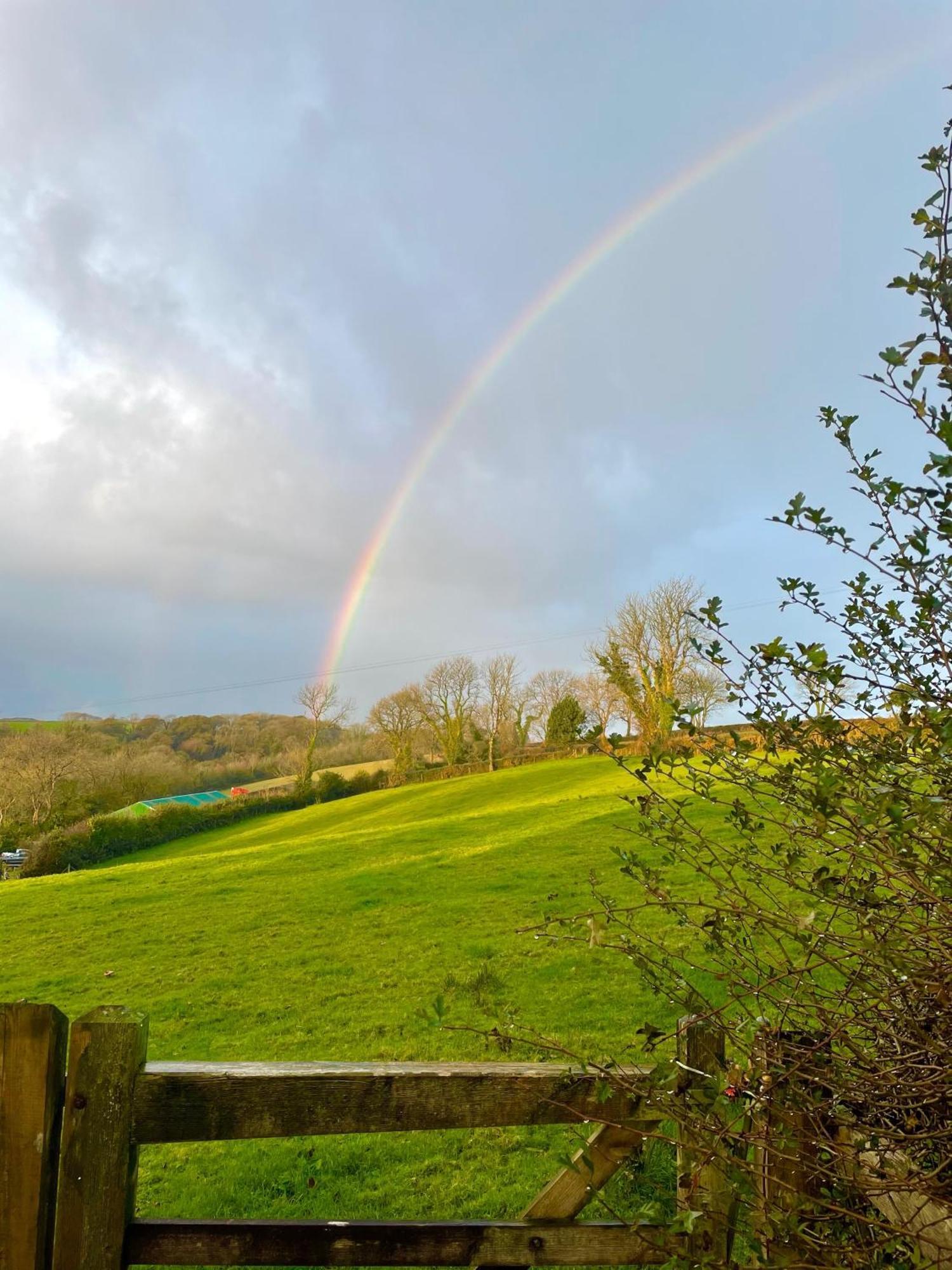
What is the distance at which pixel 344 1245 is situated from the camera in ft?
7.93

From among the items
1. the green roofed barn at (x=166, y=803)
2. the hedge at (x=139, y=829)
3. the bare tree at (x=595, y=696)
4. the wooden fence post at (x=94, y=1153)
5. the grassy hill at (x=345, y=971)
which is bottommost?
the hedge at (x=139, y=829)

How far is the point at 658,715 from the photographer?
269 centimetres

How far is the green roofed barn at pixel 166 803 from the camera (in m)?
44.2

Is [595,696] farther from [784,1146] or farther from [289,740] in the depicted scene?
[784,1146]

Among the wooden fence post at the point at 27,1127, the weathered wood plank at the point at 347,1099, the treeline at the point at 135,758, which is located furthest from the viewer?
the treeline at the point at 135,758

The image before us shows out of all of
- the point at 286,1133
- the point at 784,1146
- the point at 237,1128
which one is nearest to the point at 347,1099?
the point at 286,1133

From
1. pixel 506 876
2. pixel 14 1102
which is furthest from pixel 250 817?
pixel 14 1102

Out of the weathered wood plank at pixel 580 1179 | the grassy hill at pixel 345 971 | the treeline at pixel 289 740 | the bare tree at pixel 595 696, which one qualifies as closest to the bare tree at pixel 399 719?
the treeline at pixel 289 740

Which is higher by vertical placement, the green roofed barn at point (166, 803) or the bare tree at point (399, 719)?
the bare tree at point (399, 719)

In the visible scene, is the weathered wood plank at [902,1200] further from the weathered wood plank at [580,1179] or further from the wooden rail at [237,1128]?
the weathered wood plank at [580,1179]

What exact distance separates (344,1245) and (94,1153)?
0.88 meters

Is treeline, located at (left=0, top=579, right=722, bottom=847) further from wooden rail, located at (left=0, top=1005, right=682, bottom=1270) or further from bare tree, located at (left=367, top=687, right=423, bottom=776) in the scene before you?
wooden rail, located at (left=0, top=1005, right=682, bottom=1270)

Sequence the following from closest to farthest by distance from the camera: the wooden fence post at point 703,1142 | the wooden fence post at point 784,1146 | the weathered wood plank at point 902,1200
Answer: the weathered wood plank at point 902,1200 → the wooden fence post at point 784,1146 → the wooden fence post at point 703,1142

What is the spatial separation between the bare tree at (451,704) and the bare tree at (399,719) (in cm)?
65
